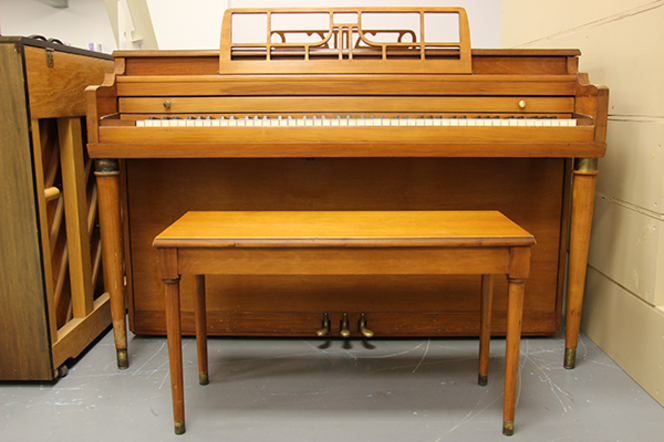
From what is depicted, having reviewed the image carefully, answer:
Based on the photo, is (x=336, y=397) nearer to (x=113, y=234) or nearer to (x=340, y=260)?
(x=340, y=260)

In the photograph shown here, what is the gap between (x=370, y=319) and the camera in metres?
2.31

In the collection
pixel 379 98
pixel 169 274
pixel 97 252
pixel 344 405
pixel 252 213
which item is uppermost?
pixel 379 98

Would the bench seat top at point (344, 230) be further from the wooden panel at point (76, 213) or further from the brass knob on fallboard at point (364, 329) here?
the wooden panel at point (76, 213)

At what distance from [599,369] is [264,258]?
1412 millimetres

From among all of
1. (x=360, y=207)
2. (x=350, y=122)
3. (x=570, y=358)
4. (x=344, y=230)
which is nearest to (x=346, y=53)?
(x=350, y=122)

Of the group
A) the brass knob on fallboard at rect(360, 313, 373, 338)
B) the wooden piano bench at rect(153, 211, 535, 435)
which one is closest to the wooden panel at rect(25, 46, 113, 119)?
the wooden piano bench at rect(153, 211, 535, 435)

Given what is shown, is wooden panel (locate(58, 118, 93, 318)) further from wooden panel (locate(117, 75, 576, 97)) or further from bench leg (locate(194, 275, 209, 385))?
bench leg (locate(194, 275, 209, 385))

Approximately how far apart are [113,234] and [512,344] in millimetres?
1406

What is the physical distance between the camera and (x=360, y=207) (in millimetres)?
2219

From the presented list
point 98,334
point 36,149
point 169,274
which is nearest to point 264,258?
point 169,274

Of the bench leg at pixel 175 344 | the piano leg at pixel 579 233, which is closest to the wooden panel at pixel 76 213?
the bench leg at pixel 175 344

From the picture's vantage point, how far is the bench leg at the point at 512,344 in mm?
1576

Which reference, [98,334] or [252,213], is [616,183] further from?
[98,334]

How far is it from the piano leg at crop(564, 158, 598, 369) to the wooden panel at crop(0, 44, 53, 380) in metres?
1.89
